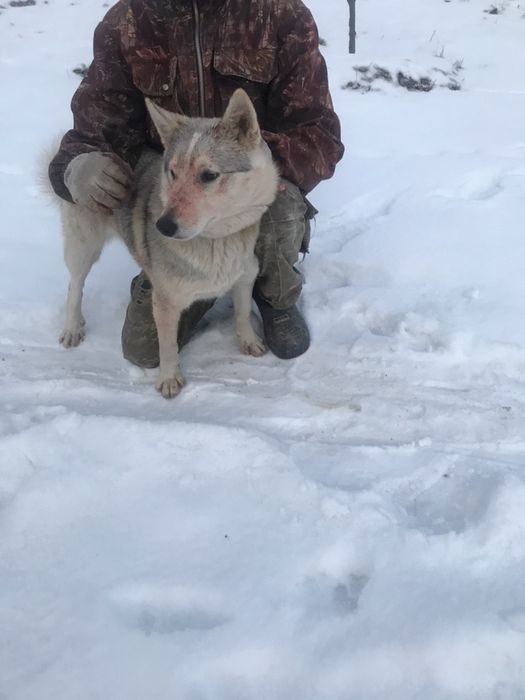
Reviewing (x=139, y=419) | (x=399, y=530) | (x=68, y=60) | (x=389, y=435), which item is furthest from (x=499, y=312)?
(x=68, y=60)

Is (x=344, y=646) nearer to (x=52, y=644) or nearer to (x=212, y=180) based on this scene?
(x=52, y=644)

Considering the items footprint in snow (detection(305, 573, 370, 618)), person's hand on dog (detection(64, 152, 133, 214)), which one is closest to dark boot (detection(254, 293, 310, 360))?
person's hand on dog (detection(64, 152, 133, 214))

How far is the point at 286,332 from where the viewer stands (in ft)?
7.62

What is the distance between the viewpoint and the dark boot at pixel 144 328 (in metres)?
2.30

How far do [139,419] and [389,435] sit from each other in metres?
0.81

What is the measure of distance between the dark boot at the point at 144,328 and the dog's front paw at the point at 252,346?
252mm

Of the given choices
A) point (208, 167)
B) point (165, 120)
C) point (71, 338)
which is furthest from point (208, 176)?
point (71, 338)

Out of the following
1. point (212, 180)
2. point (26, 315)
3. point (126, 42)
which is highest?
point (126, 42)

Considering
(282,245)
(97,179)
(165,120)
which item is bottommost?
(282,245)

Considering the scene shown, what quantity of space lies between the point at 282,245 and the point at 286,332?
34cm

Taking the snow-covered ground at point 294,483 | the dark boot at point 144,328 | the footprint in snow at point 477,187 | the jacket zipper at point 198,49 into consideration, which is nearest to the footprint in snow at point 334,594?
the snow-covered ground at point 294,483

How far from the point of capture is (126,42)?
2.09m

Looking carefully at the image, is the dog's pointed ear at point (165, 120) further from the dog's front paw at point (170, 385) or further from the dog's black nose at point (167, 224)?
the dog's front paw at point (170, 385)

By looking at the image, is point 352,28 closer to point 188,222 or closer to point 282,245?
point 282,245
